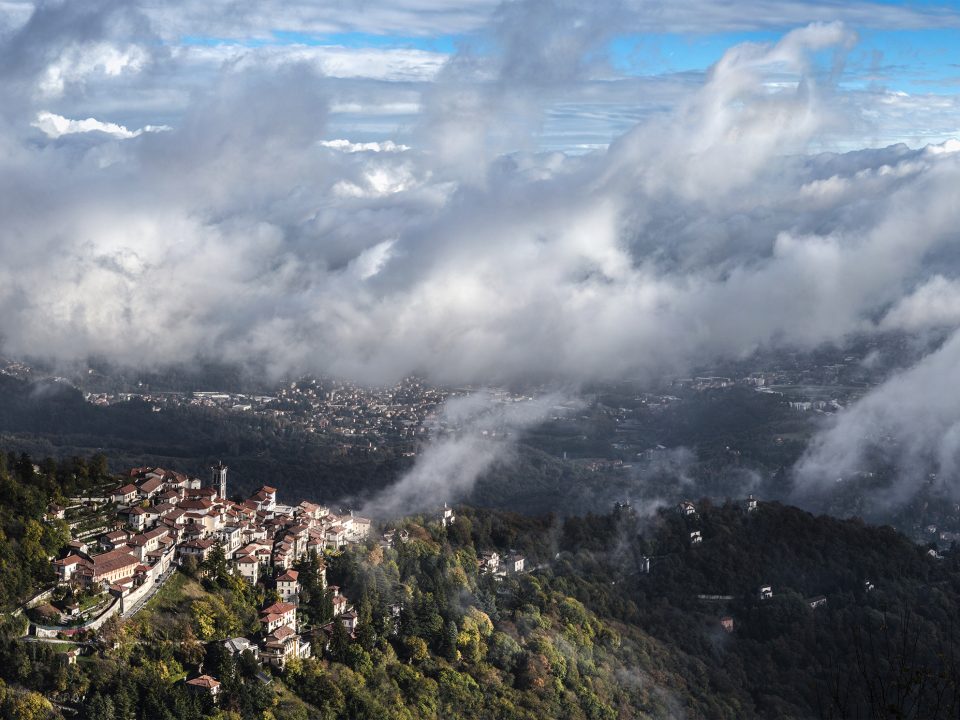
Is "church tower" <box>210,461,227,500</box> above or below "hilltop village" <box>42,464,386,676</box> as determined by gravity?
below

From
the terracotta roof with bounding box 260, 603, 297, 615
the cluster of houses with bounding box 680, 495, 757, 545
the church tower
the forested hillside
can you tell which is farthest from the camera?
the cluster of houses with bounding box 680, 495, 757, 545

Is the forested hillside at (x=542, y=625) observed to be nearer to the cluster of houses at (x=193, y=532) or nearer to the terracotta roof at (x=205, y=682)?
the terracotta roof at (x=205, y=682)

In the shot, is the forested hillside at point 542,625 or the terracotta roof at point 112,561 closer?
the forested hillside at point 542,625

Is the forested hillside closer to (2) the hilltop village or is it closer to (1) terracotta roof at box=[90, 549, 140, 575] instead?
(2) the hilltop village

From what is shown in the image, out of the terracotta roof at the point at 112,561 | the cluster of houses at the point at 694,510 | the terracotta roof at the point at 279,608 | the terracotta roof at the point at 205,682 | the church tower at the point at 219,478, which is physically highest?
the terracotta roof at the point at 112,561

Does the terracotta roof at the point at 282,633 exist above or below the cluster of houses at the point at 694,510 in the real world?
above

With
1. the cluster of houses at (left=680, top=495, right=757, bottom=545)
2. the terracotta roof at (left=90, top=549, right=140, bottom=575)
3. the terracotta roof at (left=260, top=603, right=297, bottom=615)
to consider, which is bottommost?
the cluster of houses at (left=680, top=495, right=757, bottom=545)

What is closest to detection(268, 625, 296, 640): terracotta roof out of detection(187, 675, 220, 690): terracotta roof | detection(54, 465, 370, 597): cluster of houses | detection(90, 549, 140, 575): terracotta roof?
detection(187, 675, 220, 690): terracotta roof

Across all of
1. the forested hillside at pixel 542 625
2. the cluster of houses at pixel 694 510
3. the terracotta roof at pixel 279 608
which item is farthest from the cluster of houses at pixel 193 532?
the cluster of houses at pixel 694 510

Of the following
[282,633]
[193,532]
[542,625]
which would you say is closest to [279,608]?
[282,633]

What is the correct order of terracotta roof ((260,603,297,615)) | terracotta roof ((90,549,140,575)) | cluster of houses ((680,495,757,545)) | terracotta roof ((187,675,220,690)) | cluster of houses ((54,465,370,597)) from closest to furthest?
terracotta roof ((187,675,220,690))
terracotta roof ((90,549,140,575))
cluster of houses ((54,465,370,597))
terracotta roof ((260,603,297,615))
cluster of houses ((680,495,757,545))

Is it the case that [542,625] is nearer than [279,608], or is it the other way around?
[279,608]

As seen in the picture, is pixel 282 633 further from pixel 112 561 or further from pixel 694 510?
pixel 694 510

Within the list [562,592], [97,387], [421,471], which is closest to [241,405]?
[97,387]
